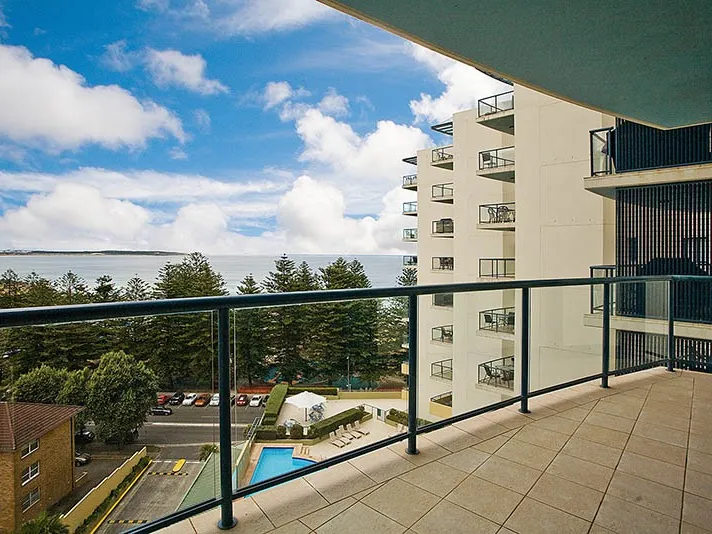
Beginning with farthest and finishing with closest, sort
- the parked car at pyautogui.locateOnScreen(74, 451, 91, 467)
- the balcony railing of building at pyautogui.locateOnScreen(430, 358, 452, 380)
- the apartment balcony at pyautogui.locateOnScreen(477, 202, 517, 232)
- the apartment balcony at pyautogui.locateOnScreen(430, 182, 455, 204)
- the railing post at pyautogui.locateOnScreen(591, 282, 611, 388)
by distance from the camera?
the apartment balcony at pyautogui.locateOnScreen(430, 182, 455, 204) → the apartment balcony at pyautogui.locateOnScreen(477, 202, 517, 232) → the railing post at pyautogui.locateOnScreen(591, 282, 611, 388) → the balcony railing of building at pyautogui.locateOnScreen(430, 358, 452, 380) → the parked car at pyautogui.locateOnScreen(74, 451, 91, 467)

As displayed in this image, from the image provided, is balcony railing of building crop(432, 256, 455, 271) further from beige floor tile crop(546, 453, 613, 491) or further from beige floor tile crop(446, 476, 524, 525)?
beige floor tile crop(446, 476, 524, 525)

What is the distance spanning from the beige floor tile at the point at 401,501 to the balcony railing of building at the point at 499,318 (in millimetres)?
1289

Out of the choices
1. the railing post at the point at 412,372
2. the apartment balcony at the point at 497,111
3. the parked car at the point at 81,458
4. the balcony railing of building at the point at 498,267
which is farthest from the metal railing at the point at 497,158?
the parked car at the point at 81,458

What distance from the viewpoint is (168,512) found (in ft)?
5.75

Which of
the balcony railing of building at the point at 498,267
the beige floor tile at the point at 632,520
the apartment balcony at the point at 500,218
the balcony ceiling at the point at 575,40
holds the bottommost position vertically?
the beige floor tile at the point at 632,520

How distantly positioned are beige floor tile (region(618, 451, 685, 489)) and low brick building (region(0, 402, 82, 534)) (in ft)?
8.14

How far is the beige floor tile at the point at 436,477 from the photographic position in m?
2.15

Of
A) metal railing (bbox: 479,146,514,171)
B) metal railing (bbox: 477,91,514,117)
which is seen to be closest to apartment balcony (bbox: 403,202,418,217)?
A: metal railing (bbox: 479,146,514,171)

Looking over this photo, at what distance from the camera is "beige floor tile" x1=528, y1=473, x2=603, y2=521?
1995 mm

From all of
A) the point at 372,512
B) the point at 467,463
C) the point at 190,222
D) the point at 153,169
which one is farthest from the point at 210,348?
the point at 153,169

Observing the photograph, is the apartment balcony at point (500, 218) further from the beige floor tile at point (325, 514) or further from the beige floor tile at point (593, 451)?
the beige floor tile at point (325, 514)

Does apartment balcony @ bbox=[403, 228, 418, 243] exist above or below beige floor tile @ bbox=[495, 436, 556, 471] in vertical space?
above

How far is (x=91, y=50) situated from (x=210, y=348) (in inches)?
3226

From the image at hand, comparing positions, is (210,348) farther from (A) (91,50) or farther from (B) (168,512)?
(A) (91,50)
